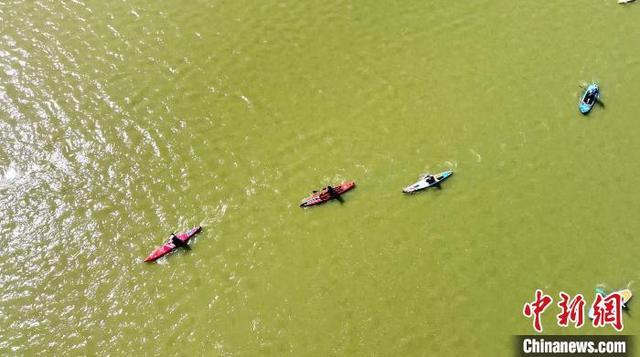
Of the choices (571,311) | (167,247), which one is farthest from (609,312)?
(167,247)

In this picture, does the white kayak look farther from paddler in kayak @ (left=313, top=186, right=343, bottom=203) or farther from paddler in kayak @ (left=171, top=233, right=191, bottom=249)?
paddler in kayak @ (left=171, top=233, right=191, bottom=249)

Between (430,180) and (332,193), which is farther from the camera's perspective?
(430,180)

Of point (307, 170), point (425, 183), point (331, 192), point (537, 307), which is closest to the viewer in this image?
point (537, 307)

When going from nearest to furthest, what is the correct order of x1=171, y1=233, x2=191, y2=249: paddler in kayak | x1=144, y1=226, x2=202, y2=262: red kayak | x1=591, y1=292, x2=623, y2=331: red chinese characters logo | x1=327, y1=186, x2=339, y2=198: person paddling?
x1=591, y1=292, x2=623, y2=331: red chinese characters logo, x1=171, y1=233, x2=191, y2=249: paddler in kayak, x1=144, y1=226, x2=202, y2=262: red kayak, x1=327, y1=186, x2=339, y2=198: person paddling

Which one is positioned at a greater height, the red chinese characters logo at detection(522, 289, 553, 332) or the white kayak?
the white kayak

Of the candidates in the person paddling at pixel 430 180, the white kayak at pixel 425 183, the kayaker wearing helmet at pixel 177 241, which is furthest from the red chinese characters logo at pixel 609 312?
the kayaker wearing helmet at pixel 177 241

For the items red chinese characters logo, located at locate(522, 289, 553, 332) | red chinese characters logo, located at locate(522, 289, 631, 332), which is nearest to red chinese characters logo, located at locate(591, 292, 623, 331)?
red chinese characters logo, located at locate(522, 289, 631, 332)

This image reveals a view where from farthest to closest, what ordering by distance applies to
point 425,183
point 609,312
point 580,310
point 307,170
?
point 307,170 → point 425,183 → point 580,310 → point 609,312

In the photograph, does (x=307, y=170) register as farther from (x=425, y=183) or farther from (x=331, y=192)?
(x=425, y=183)

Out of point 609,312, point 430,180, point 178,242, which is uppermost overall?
point 430,180
